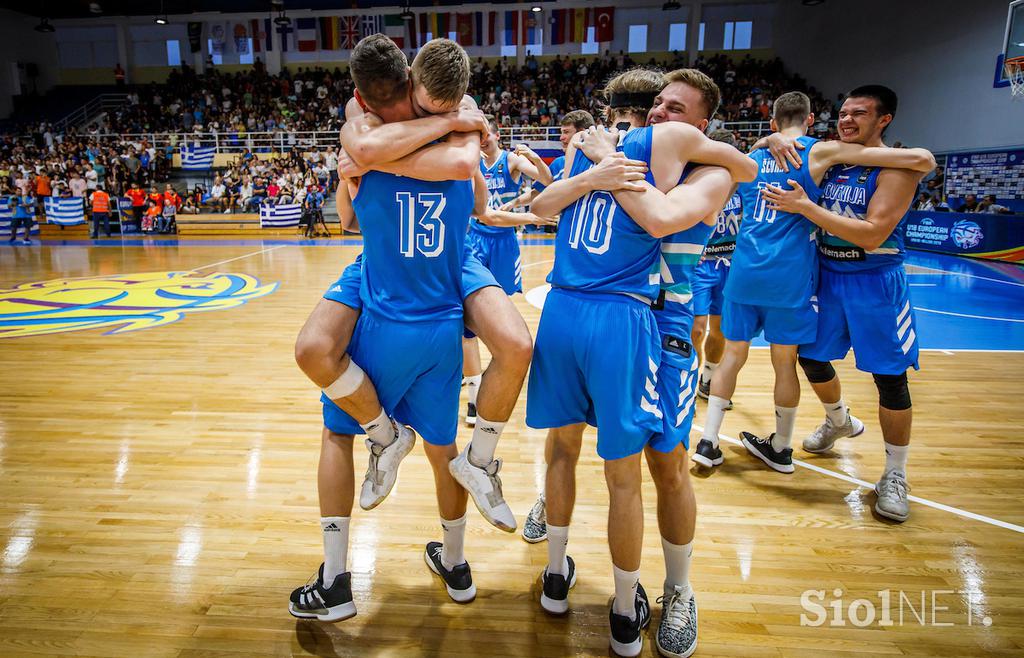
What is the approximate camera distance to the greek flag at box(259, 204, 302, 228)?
670 inches

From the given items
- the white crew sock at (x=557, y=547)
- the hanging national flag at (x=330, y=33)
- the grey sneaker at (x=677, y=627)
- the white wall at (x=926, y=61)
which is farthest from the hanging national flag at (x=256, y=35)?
the grey sneaker at (x=677, y=627)

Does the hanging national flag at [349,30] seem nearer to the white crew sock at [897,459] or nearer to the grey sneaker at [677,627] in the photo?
the white crew sock at [897,459]

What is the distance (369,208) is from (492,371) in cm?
71

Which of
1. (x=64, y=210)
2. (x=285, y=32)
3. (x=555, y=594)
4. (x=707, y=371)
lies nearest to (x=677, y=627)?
(x=555, y=594)

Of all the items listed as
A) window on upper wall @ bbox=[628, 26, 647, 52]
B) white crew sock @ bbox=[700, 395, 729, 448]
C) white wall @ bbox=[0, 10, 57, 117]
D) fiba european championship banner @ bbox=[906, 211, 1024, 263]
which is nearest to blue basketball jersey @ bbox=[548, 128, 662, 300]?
white crew sock @ bbox=[700, 395, 729, 448]

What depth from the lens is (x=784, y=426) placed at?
3498 mm

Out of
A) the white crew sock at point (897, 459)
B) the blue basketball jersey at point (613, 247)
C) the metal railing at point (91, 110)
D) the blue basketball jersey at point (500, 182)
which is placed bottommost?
the white crew sock at point (897, 459)

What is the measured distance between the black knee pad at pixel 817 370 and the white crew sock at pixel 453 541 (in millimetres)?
2216

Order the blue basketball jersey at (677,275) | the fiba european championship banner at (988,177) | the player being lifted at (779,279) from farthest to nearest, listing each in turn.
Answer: the fiba european championship banner at (988,177) < the player being lifted at (779,279) < the blue basketball jersey at (677,275)

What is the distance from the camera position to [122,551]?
8.66 ft

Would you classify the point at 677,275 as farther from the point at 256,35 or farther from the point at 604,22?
the point at 256,35

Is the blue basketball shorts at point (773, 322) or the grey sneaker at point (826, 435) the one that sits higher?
the blue basketball shorts at point (773, 322)

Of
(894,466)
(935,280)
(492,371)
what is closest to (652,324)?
(492,371)

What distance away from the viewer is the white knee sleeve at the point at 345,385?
197 centimetres
